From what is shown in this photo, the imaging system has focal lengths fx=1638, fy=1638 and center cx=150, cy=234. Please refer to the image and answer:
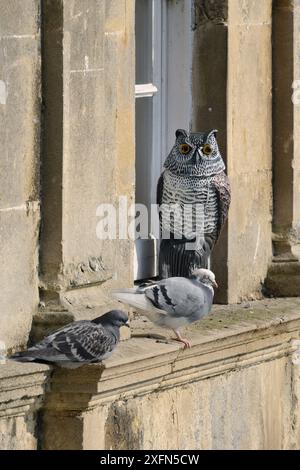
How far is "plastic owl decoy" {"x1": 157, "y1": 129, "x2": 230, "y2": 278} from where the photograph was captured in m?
7.61

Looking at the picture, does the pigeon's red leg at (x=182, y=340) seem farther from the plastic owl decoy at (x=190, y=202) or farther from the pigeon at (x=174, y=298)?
the plastic owl decoy at (x=190, y=202)

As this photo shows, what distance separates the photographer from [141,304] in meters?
6.96

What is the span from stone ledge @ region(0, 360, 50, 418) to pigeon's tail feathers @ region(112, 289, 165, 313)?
553 millimetres

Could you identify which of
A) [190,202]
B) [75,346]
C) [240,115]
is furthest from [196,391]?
[240,115]

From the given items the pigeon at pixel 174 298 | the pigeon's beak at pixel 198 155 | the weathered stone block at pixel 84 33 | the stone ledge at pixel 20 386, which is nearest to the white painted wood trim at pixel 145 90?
the pigeon's beak at pixel 198 155

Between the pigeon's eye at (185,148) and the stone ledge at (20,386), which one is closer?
the stone ledge at (20,386)

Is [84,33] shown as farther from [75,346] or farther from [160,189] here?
[75,346]

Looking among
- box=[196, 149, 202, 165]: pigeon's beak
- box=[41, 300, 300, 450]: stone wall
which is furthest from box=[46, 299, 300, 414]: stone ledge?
box=[196, 149, 202, 165]: pigeon's beak

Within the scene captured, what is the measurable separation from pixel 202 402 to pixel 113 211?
1.17 m

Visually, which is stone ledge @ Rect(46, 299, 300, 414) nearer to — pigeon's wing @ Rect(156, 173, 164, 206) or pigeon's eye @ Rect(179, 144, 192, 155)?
pigeon's wing @ Rect(156, 173, 164, 206)

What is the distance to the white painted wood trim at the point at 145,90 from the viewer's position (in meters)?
8.13

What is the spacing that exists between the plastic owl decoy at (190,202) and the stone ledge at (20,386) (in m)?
1.39

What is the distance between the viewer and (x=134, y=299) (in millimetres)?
→ 6941

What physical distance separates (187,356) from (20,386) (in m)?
1.32
